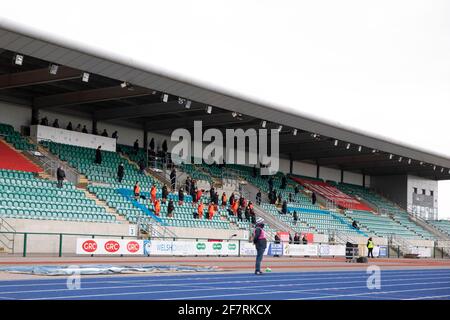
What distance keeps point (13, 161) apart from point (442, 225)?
4800cm

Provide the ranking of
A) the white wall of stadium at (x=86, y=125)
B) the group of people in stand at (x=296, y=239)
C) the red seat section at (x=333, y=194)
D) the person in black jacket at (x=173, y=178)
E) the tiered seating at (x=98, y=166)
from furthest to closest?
the red seat section at (x=333, y=194) → the person in black jacket at (x=173, y=178) → the group of people in stand at (x=296, y=239) → the white wall of stadium at (x=86, y=125) → the tiered seating at (x=98, y=166)

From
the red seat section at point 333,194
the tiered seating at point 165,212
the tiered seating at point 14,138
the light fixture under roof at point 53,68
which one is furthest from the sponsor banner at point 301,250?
the red seat section at point 333,194

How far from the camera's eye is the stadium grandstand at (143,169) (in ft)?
98.0

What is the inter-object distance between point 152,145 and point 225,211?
21.8 feet

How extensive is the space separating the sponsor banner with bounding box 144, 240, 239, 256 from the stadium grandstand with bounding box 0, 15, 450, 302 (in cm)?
10

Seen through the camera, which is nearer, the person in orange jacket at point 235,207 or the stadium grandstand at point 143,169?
→ the stadium grandstand at point 143,169

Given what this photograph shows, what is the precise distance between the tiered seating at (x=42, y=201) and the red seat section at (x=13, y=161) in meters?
0.53

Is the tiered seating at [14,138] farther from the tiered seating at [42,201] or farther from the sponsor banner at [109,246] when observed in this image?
the sponsor banner at [109,246]

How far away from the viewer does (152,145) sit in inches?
1740

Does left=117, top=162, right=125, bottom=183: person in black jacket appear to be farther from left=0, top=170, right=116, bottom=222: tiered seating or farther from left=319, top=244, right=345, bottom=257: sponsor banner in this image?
left=319, top=244, right=345, bottom=257: sponsor banner

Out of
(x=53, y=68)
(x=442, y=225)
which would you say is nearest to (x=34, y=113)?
(x=53, y=68)

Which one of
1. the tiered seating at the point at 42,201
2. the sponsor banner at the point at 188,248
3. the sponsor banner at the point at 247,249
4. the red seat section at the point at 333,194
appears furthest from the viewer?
the red seat section at the point at 333,194

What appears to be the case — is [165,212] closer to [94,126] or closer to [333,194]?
[94,126]
